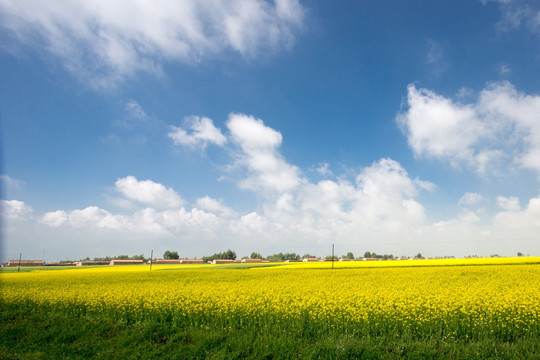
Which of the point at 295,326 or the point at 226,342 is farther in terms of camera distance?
the point at 295,326

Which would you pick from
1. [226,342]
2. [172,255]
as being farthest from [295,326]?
[172,255]

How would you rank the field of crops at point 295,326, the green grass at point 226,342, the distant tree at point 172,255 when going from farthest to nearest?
the distant tree at point 172,255
the field of crops at point 295,326
the green grass at point 226,342

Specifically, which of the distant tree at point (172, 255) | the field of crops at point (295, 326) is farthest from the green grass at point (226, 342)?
the distant tree at point (172, 255)

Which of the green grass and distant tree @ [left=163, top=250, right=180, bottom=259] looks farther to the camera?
distant tree @ [left=163, top=250, right=180, bottom=259]

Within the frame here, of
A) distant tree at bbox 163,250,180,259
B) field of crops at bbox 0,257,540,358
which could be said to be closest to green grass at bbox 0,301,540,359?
field of crops at bbox 0,257,540,358

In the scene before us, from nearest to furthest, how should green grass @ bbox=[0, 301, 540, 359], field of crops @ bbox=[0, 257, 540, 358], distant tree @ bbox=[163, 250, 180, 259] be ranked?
green grass @ bbox=[0, 301, 540, 359], field of crops @ bbox=[0, 257, 540, 358], distant tree @ bbox=[163, 250, 180, 259]

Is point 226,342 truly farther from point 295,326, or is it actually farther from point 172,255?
point 172,255

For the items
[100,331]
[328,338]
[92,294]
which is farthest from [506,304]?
[92,294]

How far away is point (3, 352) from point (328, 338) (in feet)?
36.4

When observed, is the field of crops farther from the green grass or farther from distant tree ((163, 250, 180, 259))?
distant tree ((163, 250, 180, 259))

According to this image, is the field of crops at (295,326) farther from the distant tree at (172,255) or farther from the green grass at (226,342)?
the distant tree at (172,255)

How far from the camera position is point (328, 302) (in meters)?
14.0

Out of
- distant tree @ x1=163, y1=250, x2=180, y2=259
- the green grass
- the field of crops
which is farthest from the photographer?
distant tree @ x1=163, y1=250, x2=180, y2=259

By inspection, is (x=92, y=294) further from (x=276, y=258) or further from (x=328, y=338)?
(x=276, y=258)
